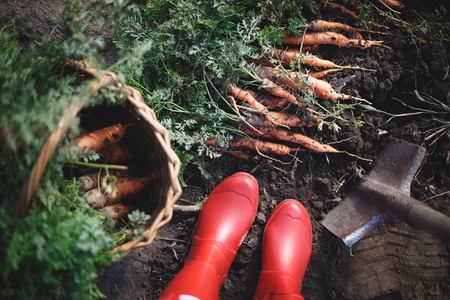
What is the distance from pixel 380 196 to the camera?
208 centimetres

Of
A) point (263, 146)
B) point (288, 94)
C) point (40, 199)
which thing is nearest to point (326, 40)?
point (288, 94)

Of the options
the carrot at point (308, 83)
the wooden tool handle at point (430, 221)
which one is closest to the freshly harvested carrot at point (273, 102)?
the carrot at point (308, 83)

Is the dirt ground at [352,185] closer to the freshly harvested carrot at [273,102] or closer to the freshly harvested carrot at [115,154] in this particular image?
the freshly harvested carrot at [273,102]

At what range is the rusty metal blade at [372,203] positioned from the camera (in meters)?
2.13

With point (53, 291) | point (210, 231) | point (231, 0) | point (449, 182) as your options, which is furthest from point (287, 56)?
point (53, 291)

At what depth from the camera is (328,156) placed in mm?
2334

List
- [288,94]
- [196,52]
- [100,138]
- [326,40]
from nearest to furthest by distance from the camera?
[100,138], [196,52], [288,94], [326,40]

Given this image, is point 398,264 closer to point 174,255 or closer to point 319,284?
point 319,284

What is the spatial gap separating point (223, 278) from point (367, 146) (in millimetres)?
1477

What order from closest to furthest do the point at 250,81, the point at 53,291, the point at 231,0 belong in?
the point at 53,291
the point at 231,0
the point at 250,81

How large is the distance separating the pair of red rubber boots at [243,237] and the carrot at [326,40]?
1.07 metres

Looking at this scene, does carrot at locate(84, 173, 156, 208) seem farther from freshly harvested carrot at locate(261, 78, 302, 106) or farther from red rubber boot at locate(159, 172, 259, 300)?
freshly harvested carrot at locate(261, 78, 302, 106)

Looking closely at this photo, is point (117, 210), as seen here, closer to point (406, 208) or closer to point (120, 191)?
point (120, 191)

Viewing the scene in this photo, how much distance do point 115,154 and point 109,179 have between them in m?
0.16
